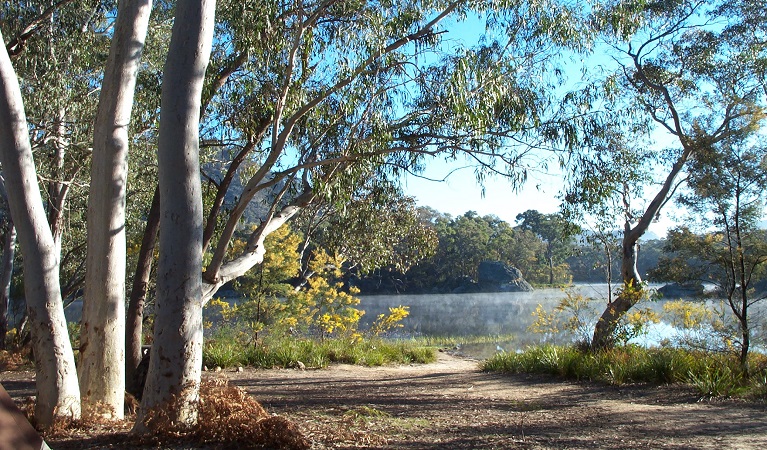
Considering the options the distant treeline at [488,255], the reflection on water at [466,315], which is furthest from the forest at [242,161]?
the distant treeline at [488,255]

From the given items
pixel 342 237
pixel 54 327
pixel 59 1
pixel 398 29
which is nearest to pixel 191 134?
pixel 54 327

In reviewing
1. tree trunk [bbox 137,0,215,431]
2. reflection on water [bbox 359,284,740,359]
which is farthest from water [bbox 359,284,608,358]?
tree trunk [bbox 137,0,215,431]

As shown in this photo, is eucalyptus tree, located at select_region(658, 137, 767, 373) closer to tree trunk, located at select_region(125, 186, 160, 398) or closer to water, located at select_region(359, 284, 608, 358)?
water, located at select_region(359, 284, 608, 358)

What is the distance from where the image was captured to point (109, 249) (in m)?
3.97

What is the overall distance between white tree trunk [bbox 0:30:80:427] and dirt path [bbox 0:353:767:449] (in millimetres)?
1428

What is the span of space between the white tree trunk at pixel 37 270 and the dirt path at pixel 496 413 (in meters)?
1.43

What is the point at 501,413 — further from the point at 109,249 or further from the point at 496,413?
the point at 109,249

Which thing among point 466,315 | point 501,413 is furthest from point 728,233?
point 466,315

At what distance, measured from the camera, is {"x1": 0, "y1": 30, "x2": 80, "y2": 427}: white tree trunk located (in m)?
3.45

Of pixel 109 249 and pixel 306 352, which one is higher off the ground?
pixel 109 249

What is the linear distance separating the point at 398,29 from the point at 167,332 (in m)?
4.20

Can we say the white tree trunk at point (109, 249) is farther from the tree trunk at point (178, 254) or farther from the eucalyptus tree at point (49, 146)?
the tree trunk at point (178, 254)

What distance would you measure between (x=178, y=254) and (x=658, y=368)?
18.2 feet

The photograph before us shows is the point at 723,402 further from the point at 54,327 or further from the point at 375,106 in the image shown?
the point at 54,327
